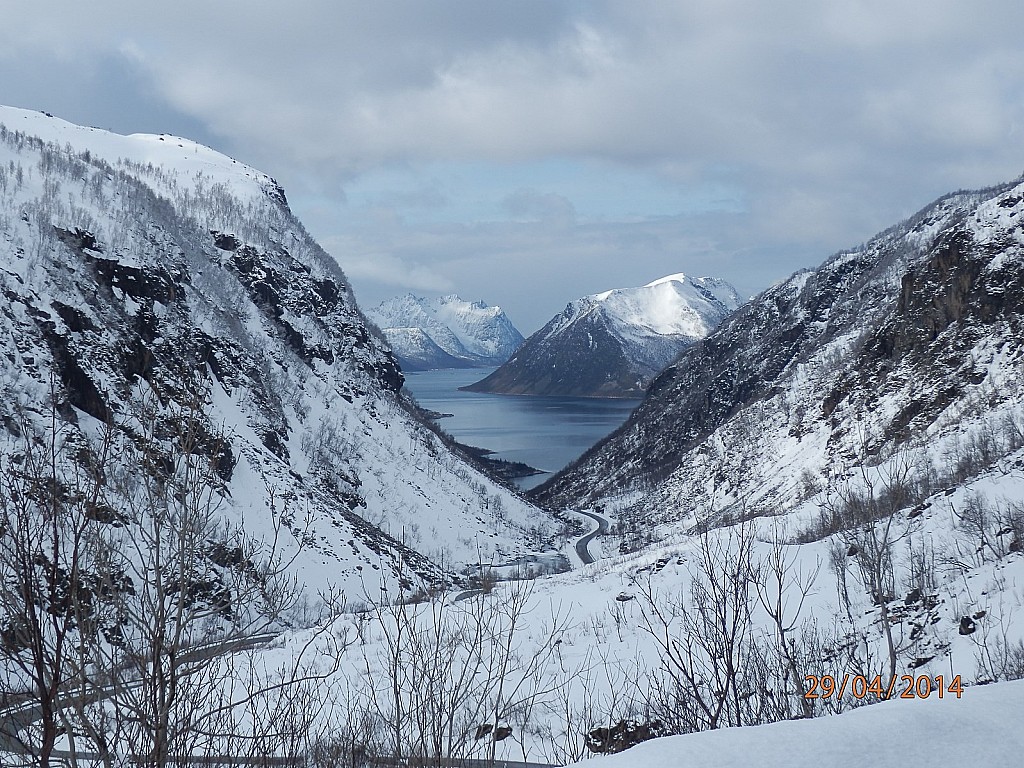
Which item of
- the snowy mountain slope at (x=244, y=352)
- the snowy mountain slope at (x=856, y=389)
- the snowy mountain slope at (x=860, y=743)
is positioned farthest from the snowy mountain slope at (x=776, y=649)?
the snowy mountain slope at (x=244, y=352)

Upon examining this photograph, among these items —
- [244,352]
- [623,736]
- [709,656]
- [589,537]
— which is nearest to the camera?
[623,736]

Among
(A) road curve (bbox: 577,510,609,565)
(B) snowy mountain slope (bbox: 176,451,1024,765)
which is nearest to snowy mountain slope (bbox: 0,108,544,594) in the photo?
(A) road curve (bbox: 577,510,609,565)

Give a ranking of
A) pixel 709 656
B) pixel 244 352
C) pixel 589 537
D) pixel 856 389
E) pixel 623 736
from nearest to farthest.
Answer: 1. pixel 623 736
2. pixel 709 656
3. pixel 856 389
4. pixel 244 352
5. pixel 589 537

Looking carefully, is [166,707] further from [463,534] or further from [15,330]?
[463,534]

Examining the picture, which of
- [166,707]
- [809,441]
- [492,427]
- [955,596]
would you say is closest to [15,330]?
[166,707]

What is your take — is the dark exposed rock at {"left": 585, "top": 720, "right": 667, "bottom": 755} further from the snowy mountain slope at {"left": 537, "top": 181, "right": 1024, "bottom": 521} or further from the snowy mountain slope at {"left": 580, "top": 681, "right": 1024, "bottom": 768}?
the snowy mountain slope at {"left": 537, "top": 181, "right": 1024, "bottom": 521}

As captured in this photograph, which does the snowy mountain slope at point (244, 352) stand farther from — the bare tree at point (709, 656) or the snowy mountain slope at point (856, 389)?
the snowy mountain slope at point (856, 389)

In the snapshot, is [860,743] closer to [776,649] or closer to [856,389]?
[776,649]

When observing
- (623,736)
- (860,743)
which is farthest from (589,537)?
(860,743)
